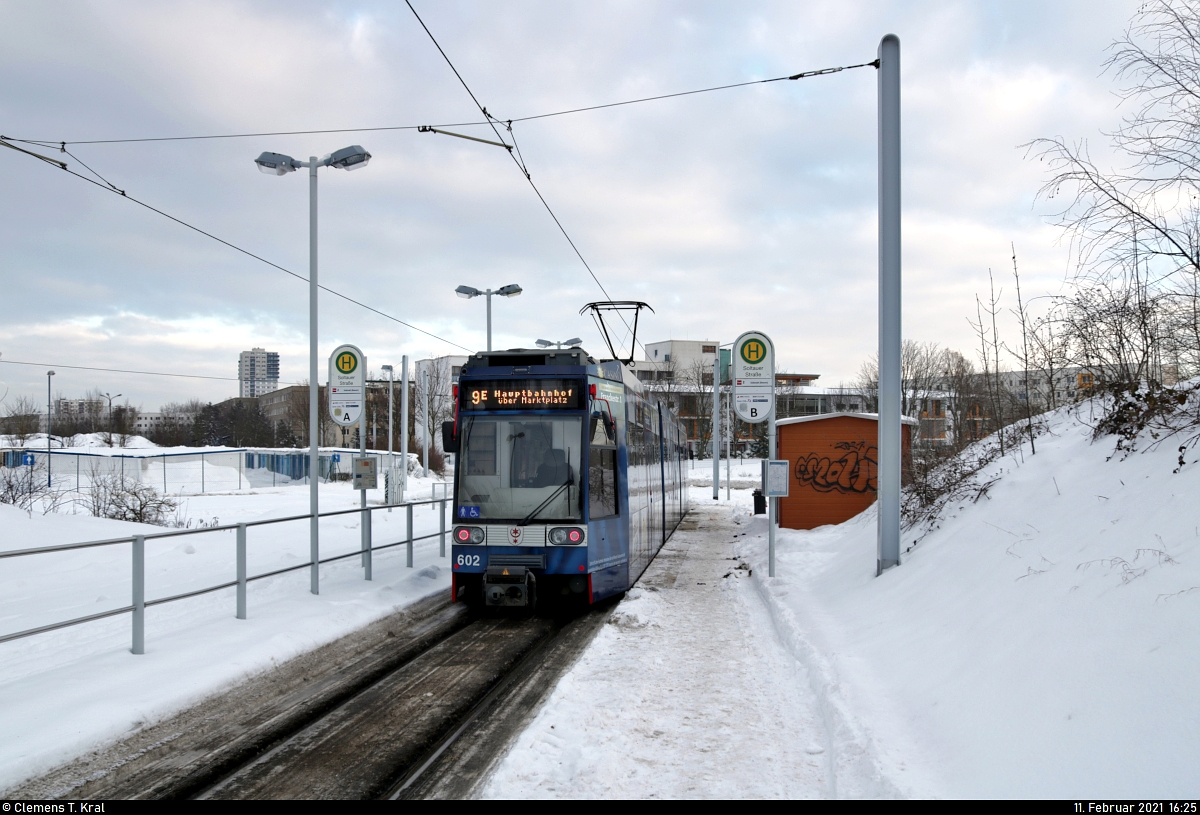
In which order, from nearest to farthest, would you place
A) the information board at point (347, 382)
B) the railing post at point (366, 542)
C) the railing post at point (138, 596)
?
the railing post at point (138, 596) → the railing post at point (366, 542) → the information board at point (347, 382)

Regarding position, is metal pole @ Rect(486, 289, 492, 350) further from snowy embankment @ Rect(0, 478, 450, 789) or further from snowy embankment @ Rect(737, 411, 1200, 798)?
snowy embankment @ Rect(737, 411, 1200, 798)

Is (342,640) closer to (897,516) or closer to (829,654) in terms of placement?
(829,654)

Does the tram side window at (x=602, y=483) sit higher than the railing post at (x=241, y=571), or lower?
higher

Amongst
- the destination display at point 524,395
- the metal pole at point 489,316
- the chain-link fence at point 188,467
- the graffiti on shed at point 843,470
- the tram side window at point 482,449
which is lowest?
the chain-link fence at point 188,467

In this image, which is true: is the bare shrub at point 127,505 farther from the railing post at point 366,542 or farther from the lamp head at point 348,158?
the lamp head at point 348,158

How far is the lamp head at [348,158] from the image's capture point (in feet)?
36.6

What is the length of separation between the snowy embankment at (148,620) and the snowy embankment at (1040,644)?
4872 millimetres

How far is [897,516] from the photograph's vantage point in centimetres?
951

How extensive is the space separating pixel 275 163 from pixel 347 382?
323 cm

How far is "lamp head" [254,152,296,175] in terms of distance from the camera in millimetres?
11203

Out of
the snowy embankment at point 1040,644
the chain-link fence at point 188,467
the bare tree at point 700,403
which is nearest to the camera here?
the snowy embankment at point 1040,644

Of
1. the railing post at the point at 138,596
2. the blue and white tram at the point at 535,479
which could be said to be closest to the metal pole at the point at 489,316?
the blue and white tram at the point at 535,479

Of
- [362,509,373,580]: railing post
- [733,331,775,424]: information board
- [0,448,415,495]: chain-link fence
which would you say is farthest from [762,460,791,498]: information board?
[0,448,415,495]: chain-link fence
